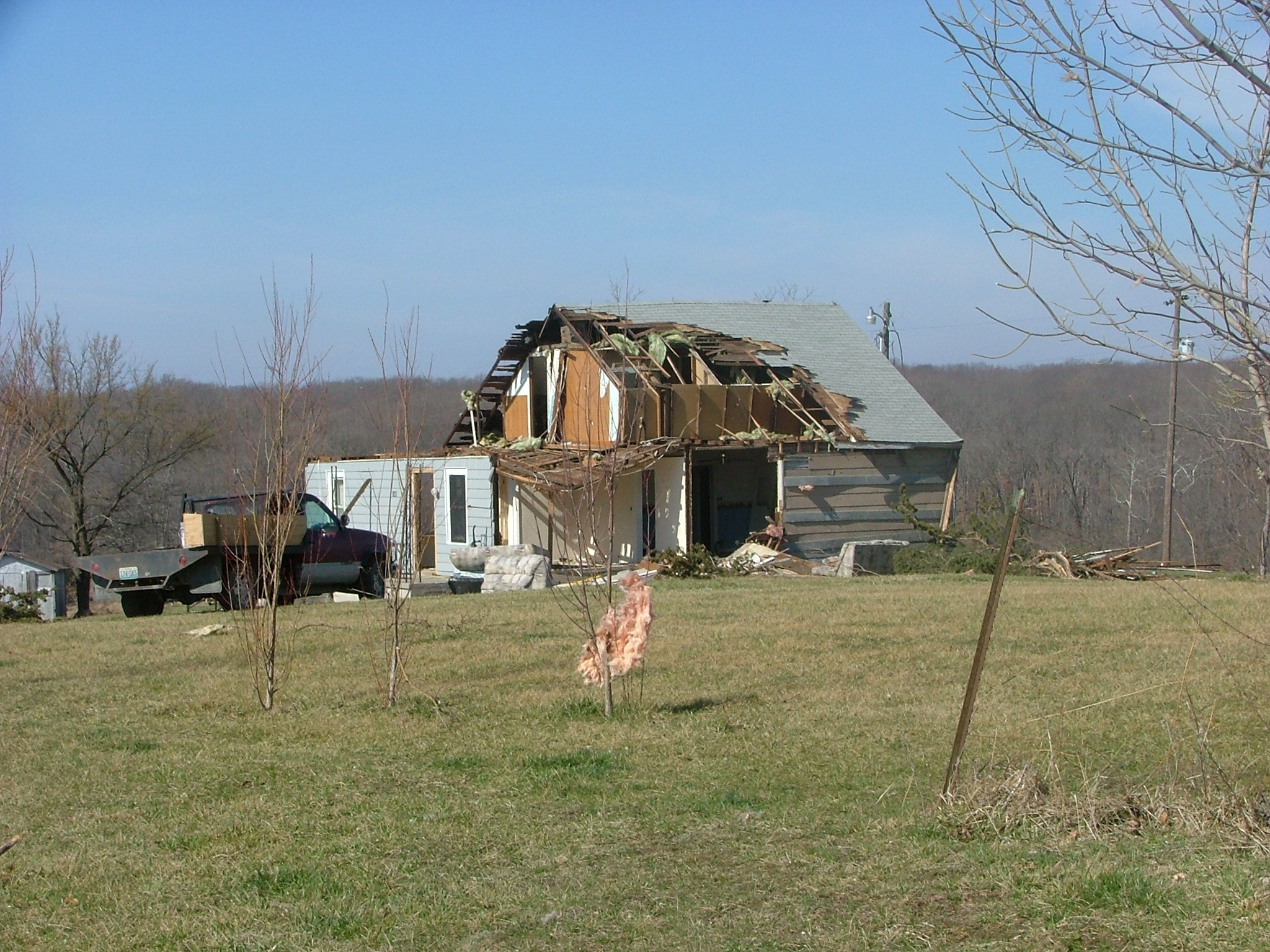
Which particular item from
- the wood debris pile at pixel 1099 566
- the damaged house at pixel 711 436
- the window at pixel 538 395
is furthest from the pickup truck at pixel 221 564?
the wood debris pile at pixel 1099 566

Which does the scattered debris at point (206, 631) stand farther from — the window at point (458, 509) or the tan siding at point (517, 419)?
the tan siding at point (517, 419)

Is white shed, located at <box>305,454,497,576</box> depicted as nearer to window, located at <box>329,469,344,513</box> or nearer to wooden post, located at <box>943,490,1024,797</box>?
window, located at <box>329,469,344,513</box>

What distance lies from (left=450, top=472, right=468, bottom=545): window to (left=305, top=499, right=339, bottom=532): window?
7285mm

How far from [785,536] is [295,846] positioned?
711 inches

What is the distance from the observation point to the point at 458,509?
1052 inches

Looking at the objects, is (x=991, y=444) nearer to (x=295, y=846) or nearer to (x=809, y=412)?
(x=809, y=412)

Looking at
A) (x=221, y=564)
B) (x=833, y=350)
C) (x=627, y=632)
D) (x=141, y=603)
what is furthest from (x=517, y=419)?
(x=627, y=632)

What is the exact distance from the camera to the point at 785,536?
2297 centimetres

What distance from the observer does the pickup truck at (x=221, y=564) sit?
16219 mm

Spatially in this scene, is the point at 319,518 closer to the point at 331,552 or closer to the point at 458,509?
the point at 331,552

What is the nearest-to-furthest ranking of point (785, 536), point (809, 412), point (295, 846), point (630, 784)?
point (295, 846)
point (630, 784)
point (785, 536)
point (809, 412)

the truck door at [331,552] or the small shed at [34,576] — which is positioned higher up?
the truck door at [331,552]

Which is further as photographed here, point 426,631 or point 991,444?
point 991,444

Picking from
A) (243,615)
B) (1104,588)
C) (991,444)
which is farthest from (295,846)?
(991,444)
